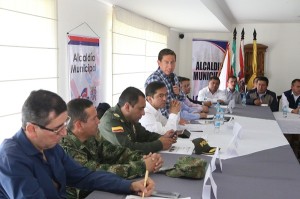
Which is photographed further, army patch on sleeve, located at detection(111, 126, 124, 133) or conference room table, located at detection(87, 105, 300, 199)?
army patch on sleeve, located at detection(111, 126, 124, 133)

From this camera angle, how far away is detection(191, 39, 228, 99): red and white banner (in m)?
8.04

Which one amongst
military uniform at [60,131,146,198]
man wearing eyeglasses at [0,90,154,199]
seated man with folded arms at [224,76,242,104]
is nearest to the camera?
man wearing eyeglasses at [0,90,154,199]

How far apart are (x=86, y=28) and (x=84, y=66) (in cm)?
43

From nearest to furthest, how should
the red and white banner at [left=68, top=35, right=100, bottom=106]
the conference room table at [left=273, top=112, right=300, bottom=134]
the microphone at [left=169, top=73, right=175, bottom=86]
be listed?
the red and white banner at [left=68, top=35, right=100, bottom=106], the microphone at [left=169, top=73, right=175, bottom=86], the conference room table at [left=273, top=112, right=300, bottom=134]

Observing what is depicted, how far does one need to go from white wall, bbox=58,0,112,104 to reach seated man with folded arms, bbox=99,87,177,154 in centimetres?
124

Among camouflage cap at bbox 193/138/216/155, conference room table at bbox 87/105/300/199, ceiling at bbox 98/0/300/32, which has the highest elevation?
ceiling at bbox 98/0/300/32

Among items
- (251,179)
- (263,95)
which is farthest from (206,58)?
(251,179)

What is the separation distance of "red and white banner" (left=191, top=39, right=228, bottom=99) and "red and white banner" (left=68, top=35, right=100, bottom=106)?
4.22m

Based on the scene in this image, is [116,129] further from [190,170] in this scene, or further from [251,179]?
[251,179]

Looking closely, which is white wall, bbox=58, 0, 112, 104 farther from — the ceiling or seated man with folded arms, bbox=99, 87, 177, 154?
seated man with folded arms, bbox=99, 87, 177, 154

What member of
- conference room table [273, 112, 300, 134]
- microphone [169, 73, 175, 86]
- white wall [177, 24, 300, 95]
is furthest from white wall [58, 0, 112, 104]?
white wall [177, 24, 300, 95]

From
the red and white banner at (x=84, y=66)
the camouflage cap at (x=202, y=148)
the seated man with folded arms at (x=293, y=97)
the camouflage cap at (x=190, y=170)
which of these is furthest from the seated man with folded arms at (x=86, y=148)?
the seated man with folded arms at (x=293, y=97)

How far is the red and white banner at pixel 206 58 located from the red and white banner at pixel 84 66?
4.22 meters

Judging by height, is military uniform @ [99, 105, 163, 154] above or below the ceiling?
below
